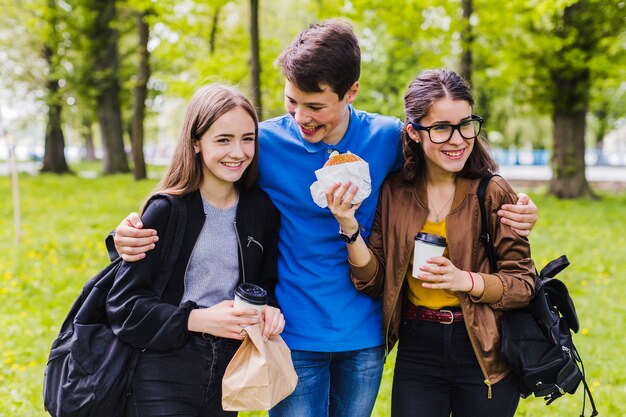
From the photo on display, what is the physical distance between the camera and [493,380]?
2.18 metres

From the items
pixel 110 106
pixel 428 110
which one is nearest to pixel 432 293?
pixel 428 110

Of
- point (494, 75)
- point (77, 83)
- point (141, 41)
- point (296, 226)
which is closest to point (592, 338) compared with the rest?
point (296, 226)

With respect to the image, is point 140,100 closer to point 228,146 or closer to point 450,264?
point 228,146

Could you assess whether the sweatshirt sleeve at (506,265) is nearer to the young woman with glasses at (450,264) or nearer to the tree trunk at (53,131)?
the young woman with glasses at (450,264)

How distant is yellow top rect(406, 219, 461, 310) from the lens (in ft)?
7.38

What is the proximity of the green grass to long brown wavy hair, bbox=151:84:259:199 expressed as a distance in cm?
251

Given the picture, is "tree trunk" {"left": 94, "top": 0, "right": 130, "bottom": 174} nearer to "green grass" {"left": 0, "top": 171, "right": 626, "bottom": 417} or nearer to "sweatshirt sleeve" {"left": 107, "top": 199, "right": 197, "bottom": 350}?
"green grass" {"left": 0, "top": 171, "right": 626, "bottom": 417}

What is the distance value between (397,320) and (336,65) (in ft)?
3.29

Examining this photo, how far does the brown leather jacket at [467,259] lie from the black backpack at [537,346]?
35 mm

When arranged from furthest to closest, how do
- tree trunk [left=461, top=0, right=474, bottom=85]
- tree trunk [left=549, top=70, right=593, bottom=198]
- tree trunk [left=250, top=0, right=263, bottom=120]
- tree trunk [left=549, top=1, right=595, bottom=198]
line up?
tree trunk [left=549, top=70, right=593, bottom=198], tree trunk [left=549, top=1, right=595, bottom=198], tree trunk [left=461, top=0, right=474, bottom=85], tree trunk [left=250, top=0, right=263, bottom=120]

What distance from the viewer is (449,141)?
222 centimetres

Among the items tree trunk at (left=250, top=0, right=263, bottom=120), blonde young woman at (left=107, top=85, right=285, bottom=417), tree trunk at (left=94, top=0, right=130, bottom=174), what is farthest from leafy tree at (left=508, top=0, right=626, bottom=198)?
tree trunk at (left=94, top=0, right=130, bottom=174)

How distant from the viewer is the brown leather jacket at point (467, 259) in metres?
2.16

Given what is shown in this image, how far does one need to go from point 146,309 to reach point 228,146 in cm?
65
